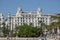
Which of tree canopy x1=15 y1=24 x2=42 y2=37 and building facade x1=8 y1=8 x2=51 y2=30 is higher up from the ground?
building facade x1=8 y1=8 x2=51 y2=30

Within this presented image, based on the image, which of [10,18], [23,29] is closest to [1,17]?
[10,18]

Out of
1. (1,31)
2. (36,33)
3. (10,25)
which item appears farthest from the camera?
(10,25)

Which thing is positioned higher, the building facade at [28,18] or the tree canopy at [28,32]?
the building facade at [28,18]

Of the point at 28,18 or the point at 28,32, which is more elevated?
the point at 28,18

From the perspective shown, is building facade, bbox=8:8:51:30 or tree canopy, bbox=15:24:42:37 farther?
building facade, bbox=8:8:51:30

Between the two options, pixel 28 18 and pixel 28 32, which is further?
pixel 28 18

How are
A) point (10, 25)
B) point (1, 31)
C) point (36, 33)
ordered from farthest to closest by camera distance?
point (10, 25) → point (1, 31) → point (36, 33)

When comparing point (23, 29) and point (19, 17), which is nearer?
point (23, 29)

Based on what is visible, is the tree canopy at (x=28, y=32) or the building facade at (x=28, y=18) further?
the building facade at (x=28, y=18)

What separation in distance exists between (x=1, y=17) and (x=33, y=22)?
12.2 meters

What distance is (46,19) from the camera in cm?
10562

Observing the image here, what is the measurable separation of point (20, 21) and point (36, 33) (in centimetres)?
3881

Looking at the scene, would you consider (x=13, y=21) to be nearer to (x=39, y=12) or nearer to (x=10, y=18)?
(x=10, y=18)

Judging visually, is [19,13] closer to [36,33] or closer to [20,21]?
[20,21]
